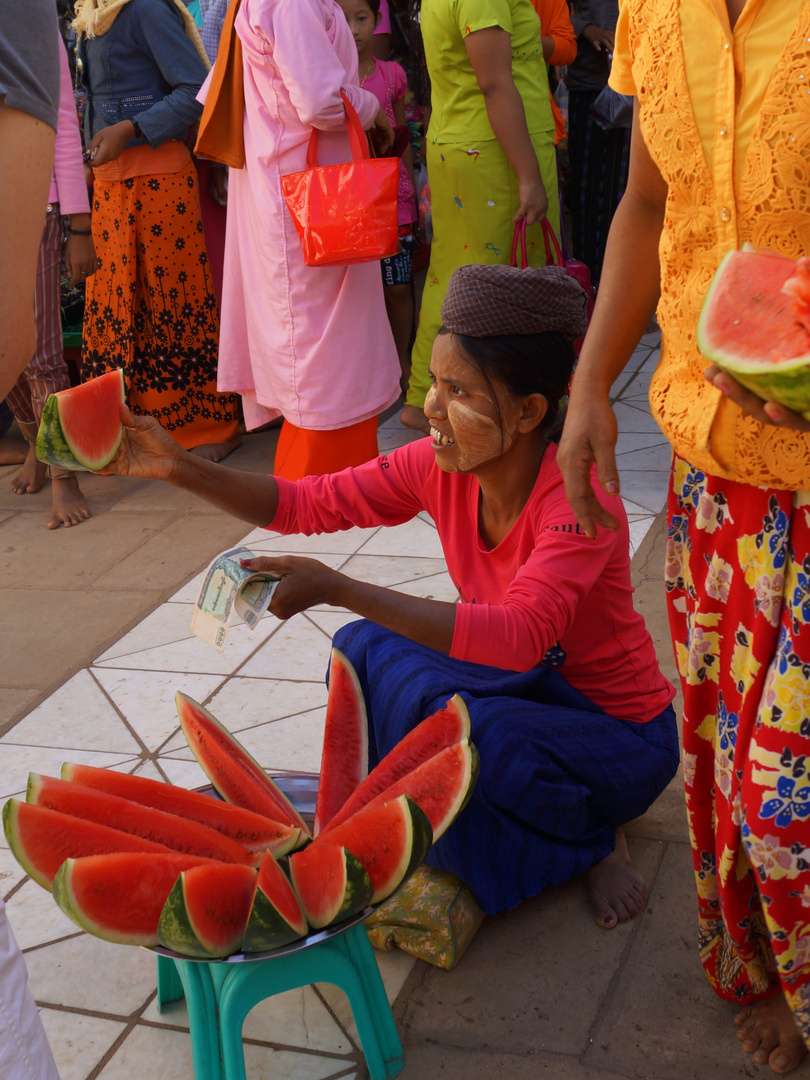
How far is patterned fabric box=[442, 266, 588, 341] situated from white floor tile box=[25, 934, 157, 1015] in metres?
1.49

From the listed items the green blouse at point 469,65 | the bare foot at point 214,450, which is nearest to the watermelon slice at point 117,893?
the green blouse at point 469,65

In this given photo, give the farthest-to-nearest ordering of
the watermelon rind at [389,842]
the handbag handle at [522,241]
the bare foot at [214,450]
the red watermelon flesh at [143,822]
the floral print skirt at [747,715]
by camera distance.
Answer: the bare foot at [214,450]
the handbag handle at [522,241]
the red watermelon flesh at [143,822]
the watermelon rind at [389,842]
the floral print skirt at [747,715]

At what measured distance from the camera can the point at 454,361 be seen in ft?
7.18

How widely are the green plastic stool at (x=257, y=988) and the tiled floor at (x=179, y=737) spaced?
17 centimetres

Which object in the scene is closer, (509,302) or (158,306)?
(509,302)

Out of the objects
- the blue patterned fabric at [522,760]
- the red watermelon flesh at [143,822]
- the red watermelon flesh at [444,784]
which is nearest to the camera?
the red watermelon flesh at [444,784]

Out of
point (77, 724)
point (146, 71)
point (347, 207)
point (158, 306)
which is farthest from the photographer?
point (158, 306)

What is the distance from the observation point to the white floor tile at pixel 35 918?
92.3 inches

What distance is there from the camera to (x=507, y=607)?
6.65 feet

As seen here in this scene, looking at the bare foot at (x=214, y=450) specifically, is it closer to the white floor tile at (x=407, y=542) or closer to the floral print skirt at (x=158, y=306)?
the floral print skirt at (x=158, y=306)

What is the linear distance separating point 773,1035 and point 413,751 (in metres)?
0.81

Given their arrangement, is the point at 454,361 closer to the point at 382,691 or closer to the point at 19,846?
the point at 382,691

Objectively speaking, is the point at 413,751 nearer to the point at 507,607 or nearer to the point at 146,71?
the point at 507,607

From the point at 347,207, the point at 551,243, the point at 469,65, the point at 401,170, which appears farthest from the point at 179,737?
the point at 401,170
